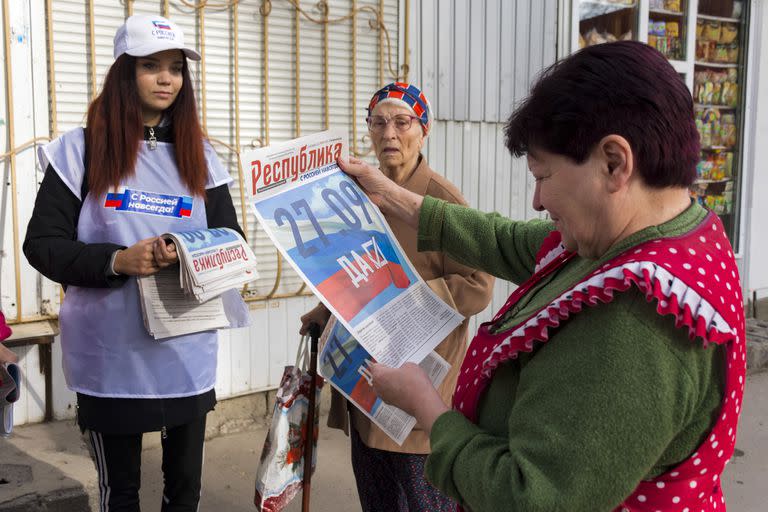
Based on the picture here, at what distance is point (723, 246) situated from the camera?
1142mm

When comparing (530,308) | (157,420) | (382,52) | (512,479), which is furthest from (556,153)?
(382,52)

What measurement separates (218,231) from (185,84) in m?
0.54

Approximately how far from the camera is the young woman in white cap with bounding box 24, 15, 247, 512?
2.23 meters

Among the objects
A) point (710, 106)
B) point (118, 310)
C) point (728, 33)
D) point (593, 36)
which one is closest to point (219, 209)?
point (118, 310)

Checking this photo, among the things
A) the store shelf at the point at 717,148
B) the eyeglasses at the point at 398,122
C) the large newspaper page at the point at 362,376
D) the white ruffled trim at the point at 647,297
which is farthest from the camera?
the store shelf at the point at 717,148

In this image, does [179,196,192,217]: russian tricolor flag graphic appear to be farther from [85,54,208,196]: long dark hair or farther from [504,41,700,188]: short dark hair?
[504,41,700,188]: short dark hair

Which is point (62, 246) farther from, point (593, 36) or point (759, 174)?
point (759, 174)

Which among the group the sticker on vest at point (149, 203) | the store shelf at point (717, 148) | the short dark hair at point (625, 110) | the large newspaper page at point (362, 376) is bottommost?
the large newspaper page at point (362, 376)

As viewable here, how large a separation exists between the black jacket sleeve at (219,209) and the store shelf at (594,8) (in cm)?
427

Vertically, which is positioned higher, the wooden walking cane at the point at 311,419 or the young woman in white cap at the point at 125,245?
the young woman in white cap at the point at 125,245

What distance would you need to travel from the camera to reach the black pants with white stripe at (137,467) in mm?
2324

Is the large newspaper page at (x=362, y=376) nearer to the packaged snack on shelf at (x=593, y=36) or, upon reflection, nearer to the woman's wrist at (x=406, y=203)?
the woman's wrist at (x=406, y=203)

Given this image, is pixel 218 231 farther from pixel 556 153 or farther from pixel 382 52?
pixel 382 52

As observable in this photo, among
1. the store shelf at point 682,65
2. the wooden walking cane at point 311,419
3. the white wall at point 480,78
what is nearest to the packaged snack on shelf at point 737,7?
the store shelf at point 682,65
